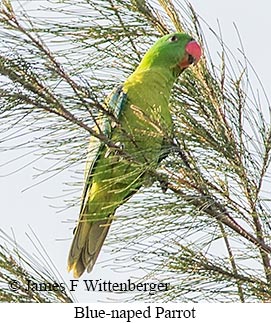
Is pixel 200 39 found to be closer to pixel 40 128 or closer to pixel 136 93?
pixel 136 93

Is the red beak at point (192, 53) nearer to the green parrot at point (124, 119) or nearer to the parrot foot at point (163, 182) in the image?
the green parrot at point (124, 119)

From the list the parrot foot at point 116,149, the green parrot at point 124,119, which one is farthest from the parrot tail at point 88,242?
the parrot foot at point 116,149

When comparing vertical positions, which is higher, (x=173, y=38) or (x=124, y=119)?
(x=173, y=38)

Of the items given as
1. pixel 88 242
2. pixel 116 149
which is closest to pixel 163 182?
pixel 116 149

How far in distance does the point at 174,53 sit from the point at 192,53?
326 mm

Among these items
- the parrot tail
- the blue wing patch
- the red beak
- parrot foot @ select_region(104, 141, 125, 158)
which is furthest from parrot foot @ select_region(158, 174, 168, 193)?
the parrot tail

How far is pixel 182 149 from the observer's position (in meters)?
1.52

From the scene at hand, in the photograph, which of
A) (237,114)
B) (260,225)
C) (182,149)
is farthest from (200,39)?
(260,225)

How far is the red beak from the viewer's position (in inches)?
72.6

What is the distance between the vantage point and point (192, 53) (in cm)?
192

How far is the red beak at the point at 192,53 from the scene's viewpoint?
1844 mm

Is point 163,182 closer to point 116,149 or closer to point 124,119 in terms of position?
point 116,149

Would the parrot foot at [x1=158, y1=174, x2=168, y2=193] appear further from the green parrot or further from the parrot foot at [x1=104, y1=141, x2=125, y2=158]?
the green parrot

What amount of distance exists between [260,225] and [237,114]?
11.0 inches
